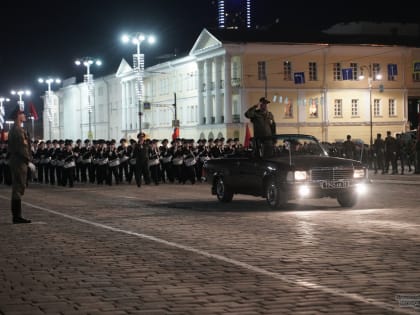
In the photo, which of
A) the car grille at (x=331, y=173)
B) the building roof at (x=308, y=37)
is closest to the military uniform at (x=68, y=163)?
the car grille at (x=331, y=173)

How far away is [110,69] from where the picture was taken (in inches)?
4966

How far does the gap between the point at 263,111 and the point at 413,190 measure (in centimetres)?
696

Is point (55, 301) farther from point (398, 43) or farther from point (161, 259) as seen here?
point (398, 43)

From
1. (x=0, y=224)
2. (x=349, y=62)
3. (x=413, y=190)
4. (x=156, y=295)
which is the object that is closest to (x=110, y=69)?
(x=349, y=62)

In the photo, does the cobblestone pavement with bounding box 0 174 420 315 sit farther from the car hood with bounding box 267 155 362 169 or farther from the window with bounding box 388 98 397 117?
the window with bounding box 388 98 397 117

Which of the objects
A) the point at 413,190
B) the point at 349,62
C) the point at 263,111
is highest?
the point at 349,62

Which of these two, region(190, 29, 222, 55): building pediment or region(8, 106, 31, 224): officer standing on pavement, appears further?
region(190, 29, 222, 55): building pediment

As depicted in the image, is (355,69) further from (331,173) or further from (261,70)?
(331,173)

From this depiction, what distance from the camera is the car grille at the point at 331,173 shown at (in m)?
17.5

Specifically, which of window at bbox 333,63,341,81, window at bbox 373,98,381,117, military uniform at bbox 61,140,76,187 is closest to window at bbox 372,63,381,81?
window at bbox 373,98,381,117

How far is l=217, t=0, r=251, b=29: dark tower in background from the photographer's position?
98.5 metres

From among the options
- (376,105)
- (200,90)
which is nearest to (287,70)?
(376,105)

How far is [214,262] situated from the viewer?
10.1 meters

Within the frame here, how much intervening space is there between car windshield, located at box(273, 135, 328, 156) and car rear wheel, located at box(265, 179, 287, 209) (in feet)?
2.82
